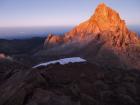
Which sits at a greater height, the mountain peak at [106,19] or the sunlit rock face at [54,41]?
the mountain peak at [106,19]

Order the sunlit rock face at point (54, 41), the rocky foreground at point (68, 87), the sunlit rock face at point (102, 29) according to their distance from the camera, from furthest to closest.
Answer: the sunlit rock face at point (54, 41)
the sunlit rock face at point (102, 29)
the rocky foreground at point (68, 87)

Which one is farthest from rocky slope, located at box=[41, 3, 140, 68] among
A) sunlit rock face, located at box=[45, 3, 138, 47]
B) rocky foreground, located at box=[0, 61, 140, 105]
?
rocky foreground, located at box=[0, 61, 140, 105]

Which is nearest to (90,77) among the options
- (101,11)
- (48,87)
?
(48,87)

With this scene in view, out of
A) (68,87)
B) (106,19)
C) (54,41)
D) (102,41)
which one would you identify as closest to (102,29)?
(106,19)

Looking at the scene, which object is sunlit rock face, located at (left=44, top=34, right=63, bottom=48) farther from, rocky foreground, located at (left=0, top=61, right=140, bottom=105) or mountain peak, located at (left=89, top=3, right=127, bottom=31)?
rocky foreground, located at (left=0, top=61, right=140, bottom=105)

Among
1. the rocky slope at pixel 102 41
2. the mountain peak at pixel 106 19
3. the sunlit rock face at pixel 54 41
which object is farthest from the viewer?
the sunlit rock face at pixel 54 41

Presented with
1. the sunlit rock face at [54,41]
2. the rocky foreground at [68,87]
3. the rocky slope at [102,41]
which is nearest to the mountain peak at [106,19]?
the rocky slope at [102,41]

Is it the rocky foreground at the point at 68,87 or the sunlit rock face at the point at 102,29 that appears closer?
the rocky foreground at the point at 68,87

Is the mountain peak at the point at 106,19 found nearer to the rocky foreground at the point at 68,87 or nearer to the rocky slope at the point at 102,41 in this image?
the rocky slope at the point at 102,41
